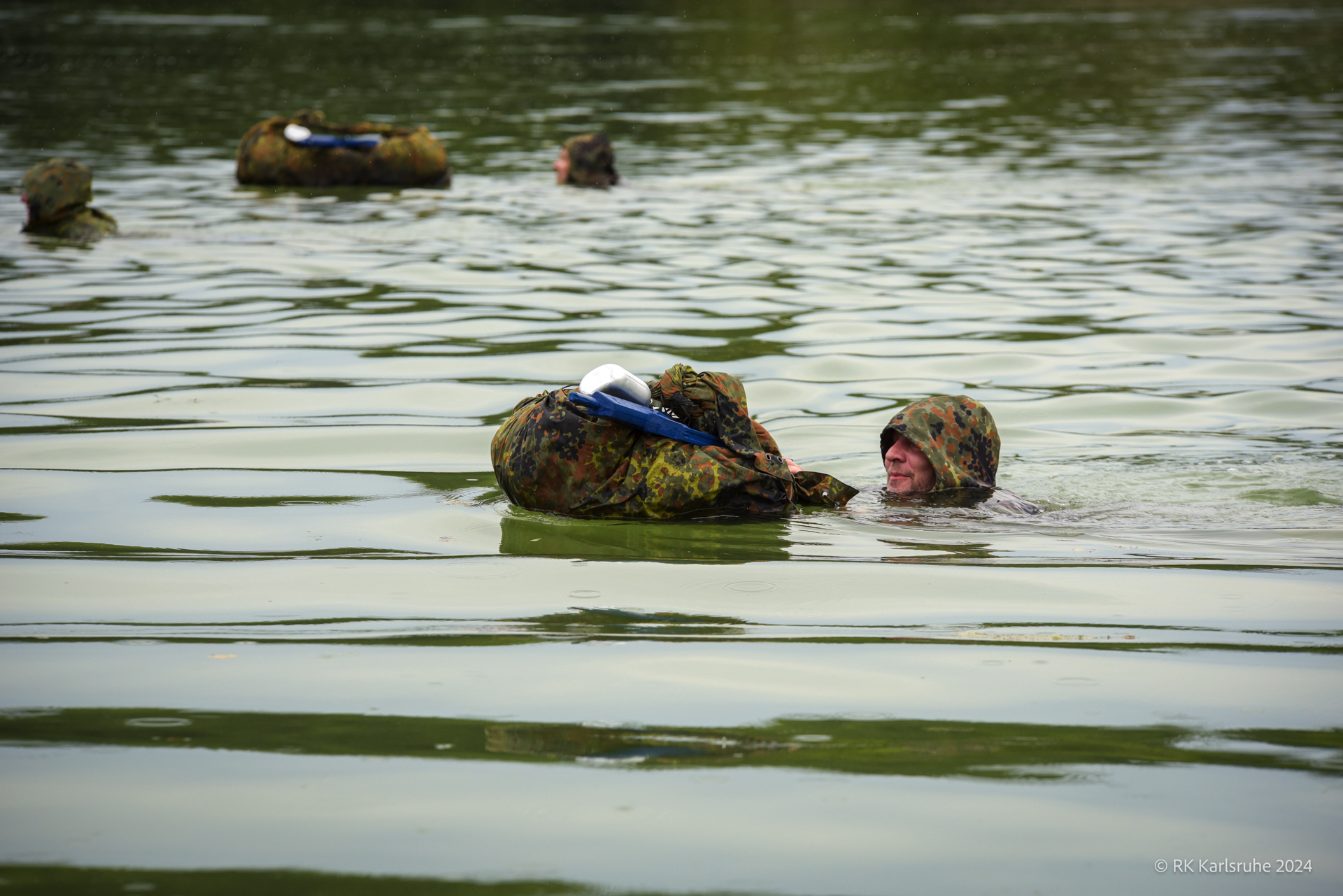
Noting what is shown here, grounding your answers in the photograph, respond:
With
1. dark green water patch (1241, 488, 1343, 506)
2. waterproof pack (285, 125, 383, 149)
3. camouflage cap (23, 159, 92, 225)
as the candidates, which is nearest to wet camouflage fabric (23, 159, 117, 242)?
camouflage cap (23, 159, 92, 225)

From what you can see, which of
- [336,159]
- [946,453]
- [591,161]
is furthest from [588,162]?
[946,453]

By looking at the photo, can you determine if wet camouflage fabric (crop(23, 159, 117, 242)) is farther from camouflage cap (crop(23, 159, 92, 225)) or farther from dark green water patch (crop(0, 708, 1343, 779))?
dark green water patch (crop(0, 708, 1343, 779))

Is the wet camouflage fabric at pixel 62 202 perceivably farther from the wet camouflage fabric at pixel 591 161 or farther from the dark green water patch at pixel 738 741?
the dark green water patch at pixel 738 741

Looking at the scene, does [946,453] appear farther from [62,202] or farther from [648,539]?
[62,202]

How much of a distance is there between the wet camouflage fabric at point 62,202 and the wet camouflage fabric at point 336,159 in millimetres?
3537

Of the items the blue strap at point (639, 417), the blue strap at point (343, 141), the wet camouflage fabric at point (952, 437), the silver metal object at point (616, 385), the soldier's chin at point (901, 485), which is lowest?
the soldier's chin at point (901, 485)

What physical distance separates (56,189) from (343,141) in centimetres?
442

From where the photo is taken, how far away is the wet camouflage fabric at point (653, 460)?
226 inches

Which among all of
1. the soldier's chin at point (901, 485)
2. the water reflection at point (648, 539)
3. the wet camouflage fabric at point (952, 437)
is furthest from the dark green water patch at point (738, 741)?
the soldier's chin at point (901, 485)

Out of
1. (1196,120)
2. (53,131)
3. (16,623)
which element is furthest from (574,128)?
(16,623)

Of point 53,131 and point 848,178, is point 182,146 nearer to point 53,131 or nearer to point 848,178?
point 53,131

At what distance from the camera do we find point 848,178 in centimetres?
1802

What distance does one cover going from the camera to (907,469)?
642cm

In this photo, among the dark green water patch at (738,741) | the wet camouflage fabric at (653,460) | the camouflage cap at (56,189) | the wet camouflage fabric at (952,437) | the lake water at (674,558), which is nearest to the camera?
the lake water at (674,558)
